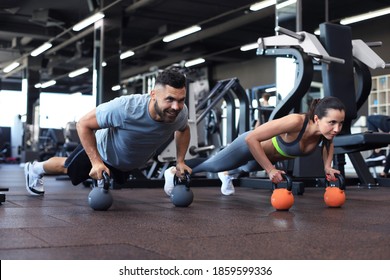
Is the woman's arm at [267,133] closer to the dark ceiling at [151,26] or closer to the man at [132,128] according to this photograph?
the man at [132,128]

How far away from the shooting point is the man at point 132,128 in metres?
1.96

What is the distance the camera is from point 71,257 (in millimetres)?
1087

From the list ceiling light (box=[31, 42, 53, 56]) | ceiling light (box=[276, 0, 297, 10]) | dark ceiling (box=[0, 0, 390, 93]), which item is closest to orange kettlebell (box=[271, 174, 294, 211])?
ceiling light (box=[276, 0, 297, 10])

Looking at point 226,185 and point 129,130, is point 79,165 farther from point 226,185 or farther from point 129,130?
point 226,185

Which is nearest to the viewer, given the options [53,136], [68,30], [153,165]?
[153,165]

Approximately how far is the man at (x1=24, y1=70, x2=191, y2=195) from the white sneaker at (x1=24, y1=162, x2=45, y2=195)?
→ 386 millimetres

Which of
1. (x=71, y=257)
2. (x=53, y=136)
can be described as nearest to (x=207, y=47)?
(x=53, y=136)

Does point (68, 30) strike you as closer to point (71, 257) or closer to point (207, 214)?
point (207, 214)

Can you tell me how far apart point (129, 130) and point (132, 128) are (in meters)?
0.02

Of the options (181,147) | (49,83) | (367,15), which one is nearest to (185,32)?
(367,15)

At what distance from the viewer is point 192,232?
1486 mm

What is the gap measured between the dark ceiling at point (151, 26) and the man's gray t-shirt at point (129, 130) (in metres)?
3.10

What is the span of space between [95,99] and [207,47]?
480 centimetres

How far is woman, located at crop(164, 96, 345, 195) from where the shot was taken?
2203 mm
